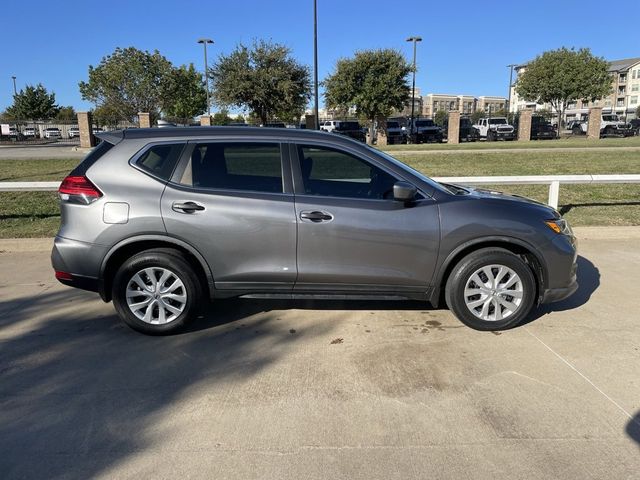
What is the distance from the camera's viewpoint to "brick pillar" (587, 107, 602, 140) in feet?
130

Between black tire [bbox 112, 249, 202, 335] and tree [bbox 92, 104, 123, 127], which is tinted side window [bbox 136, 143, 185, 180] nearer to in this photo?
black tire [bbox 112, 249, 202, 335]

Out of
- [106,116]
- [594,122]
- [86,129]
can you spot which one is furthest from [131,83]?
[594,122]

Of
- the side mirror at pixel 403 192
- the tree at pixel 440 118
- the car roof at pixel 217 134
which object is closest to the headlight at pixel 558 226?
the side mirror at pixel 403 192

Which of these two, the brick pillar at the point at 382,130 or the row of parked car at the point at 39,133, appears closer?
the brick pillar at the point at 382,130

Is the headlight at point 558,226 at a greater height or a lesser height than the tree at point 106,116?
lesser

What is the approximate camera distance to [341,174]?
4863mm

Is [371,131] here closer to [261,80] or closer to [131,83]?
[261,80]

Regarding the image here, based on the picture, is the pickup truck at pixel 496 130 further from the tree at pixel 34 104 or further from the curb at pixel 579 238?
the tree at pixel 34 104

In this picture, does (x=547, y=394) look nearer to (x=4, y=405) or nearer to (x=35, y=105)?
(x=4, y=405)

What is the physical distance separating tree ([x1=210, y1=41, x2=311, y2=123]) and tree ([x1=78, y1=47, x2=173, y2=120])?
1344 centimetres

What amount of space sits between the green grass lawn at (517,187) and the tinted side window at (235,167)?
4.83 metres

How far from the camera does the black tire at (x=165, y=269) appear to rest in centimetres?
436

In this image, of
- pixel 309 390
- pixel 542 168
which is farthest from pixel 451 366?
pixel 542 168

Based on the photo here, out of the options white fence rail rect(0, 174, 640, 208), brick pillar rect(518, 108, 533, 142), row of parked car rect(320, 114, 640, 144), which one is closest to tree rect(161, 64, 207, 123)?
Result: row of parked car rect(320, 114, 640, 144)
